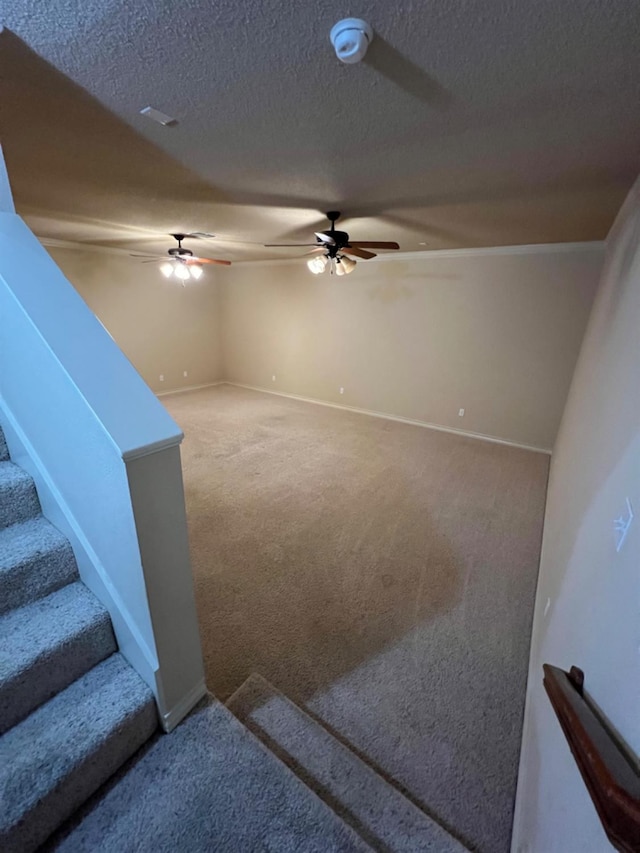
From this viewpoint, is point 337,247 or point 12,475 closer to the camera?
point 12,475

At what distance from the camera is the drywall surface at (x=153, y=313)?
19.0 ft

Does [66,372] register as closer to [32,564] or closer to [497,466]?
[32,564]

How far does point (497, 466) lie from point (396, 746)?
10.9 feet

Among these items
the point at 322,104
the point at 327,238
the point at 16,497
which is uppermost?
the point at 322,104

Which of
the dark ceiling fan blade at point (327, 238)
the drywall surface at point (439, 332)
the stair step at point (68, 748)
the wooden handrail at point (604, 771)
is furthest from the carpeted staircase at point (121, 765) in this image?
the drywall surface at point (439, 332)

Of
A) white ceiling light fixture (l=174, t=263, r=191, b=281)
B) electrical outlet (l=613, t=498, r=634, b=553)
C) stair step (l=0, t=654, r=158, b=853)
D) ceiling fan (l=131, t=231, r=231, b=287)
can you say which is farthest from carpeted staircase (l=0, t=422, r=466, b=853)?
white ceiling light fixture (l=174, t=263, r=191, b=281)

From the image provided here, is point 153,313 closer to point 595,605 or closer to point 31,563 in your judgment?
point 31,563

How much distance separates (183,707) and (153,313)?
21.9 feet

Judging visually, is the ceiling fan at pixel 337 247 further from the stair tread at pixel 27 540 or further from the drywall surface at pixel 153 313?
the drywall surface at pixel 153 313

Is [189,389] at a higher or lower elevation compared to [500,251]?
lower

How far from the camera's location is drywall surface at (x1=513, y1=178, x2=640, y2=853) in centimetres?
71

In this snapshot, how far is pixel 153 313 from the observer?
6.63 metres

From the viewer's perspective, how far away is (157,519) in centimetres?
111

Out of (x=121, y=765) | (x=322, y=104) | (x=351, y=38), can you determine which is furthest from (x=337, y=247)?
(x=121, y=765)
